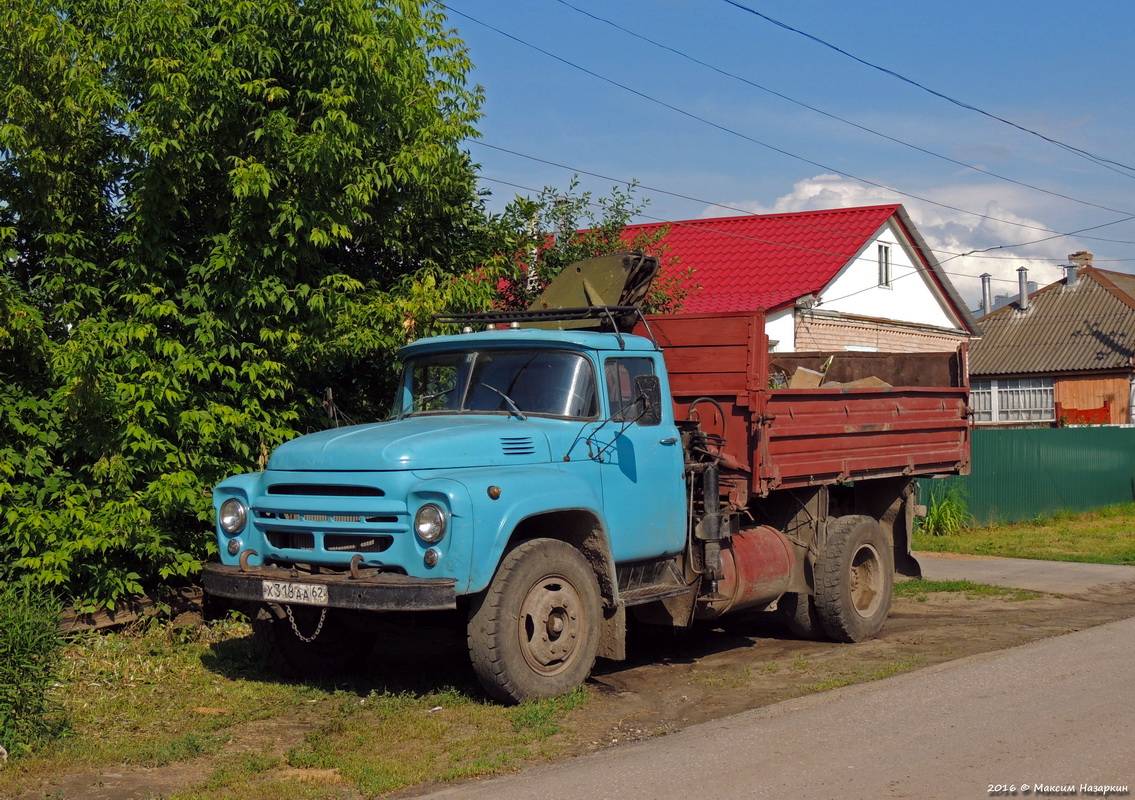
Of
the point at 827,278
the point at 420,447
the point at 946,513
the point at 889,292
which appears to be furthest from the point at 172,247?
the point at 889,292

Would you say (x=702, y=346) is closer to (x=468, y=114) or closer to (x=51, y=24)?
(x=468, y=114)

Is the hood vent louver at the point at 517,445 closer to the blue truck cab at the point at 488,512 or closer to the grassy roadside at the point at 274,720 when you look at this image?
the blue truck cab at the point at 488,512

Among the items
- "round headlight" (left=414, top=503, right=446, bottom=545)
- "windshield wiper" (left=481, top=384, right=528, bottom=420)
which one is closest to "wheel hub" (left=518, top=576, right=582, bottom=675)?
"round headlight" (left=414, top=503, right=446, bottom=545)

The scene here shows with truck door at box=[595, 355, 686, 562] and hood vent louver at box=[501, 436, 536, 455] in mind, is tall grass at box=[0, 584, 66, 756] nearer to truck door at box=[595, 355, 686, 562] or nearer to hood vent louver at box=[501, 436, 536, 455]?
hood vent louver at box=[501, 436, 536, 455]

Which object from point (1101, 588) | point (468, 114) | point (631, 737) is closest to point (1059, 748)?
point (631, 737)

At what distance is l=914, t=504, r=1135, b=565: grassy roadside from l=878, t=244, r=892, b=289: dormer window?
6.48 m

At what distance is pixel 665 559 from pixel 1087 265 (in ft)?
126

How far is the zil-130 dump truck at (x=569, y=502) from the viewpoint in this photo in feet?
21.7

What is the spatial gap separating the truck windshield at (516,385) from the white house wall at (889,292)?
15.1 meters

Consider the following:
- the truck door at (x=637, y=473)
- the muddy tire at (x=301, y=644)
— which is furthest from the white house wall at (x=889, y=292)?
the muddy tire at (x=301, y=644)

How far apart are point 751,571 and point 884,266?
18.1 metres

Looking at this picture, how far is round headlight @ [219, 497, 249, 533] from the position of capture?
7332 mm

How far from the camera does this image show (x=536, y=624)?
6.87 m

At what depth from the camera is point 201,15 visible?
8914 mm
